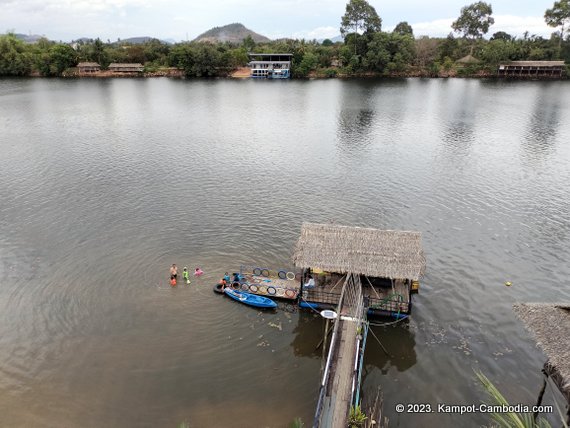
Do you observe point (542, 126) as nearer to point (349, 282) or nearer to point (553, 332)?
point (349, 282)

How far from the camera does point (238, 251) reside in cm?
3762

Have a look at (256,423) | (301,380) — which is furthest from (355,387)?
(256,423)

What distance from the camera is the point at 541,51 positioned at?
158m

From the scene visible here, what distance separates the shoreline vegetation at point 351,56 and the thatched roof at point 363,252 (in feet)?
467

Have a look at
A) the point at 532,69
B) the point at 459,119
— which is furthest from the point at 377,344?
the point at 532,69

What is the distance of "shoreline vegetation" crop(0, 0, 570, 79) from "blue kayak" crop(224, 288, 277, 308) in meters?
145

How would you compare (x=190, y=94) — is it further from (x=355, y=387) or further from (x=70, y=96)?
(x=355, y=387)

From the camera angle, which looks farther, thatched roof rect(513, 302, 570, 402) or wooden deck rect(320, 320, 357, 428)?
wooden deck rect(320, 320, 357, 428)

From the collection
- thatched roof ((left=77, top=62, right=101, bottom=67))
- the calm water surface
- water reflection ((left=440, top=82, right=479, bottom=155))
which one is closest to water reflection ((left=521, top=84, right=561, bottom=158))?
the calm water surface

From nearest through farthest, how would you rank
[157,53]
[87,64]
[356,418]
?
[356,418] < [87,64] < [157,53]

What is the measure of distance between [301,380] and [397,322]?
320 inches

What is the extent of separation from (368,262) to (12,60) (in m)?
182

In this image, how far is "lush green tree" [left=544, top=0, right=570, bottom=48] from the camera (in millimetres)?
160000

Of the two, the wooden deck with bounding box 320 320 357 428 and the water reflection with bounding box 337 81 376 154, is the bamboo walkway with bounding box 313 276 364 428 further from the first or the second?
the water reflection with bounding box 337 81 376 154
